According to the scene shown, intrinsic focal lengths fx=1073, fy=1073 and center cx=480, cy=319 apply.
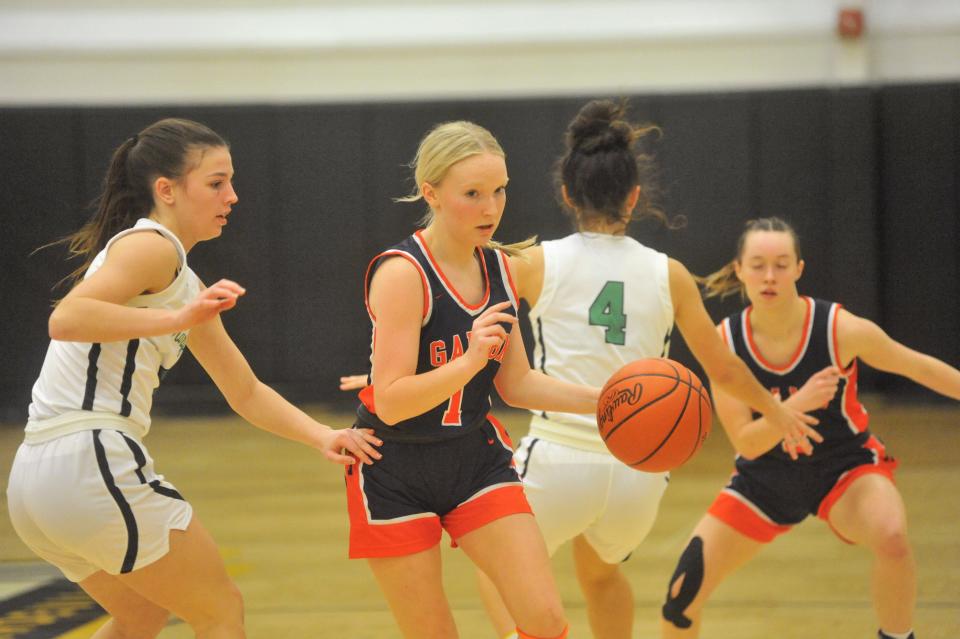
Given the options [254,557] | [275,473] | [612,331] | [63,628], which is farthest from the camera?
[275,473]

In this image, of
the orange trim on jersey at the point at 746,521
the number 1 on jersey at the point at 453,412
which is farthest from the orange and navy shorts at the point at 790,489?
the number 1 on jersey at the point at 453,412

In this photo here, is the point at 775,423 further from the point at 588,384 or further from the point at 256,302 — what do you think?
the point at 256,302

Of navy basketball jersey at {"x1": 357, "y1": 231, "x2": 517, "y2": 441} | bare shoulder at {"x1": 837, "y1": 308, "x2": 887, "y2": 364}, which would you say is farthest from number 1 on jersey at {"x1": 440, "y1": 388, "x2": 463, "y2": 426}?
bare shoulder at {"x1": 837, "y1": 308, "x2": 887, "y2": 364}

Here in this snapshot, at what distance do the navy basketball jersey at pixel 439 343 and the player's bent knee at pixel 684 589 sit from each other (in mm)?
1166

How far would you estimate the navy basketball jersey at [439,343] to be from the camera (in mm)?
2756

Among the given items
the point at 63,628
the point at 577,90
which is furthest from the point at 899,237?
the point at 63,628

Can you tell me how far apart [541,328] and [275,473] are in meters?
4.51

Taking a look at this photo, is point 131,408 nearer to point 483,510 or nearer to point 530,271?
point 483,510

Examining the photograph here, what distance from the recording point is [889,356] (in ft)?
12.3

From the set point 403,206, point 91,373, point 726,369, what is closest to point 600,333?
point 726,369

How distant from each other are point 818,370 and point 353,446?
1885 millimetres

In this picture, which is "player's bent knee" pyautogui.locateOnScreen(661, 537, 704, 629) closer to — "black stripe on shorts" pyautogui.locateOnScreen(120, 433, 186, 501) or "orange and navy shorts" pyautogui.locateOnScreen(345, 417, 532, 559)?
"orange and navy shorts" pyautogui.locateOnScreen(345, 417, 532, 559)

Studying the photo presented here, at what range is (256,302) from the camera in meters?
10.1

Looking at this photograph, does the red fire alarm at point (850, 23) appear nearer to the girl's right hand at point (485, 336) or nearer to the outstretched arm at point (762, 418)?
the outstretched arm at point (762, 418)
